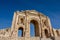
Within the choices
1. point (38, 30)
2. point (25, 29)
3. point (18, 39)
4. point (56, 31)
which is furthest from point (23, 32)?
point (56, 31)

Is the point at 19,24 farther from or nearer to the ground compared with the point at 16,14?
nearer to the ground

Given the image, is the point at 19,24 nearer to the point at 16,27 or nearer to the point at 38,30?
the point at 16,27

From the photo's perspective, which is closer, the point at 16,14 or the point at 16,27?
the point at 16,27

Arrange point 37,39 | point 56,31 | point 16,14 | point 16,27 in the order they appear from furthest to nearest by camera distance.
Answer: point 56,31
point 16,14
point 16,27
point 37,39

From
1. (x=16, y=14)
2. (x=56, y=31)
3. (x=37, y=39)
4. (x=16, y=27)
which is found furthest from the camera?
(x=56, y=31)

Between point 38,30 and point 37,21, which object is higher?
point 37,21

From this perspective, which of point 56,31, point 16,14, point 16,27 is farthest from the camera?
point 56,31

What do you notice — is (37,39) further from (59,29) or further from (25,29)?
(59,29)

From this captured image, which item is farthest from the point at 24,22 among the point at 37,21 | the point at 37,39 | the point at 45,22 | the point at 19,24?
the point at 37,39

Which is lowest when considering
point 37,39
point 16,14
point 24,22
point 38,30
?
point 37,39

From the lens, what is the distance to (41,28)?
68.0ft

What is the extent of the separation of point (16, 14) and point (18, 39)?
6158mm

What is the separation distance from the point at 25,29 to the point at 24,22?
125cm

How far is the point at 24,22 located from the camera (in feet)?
65.9
